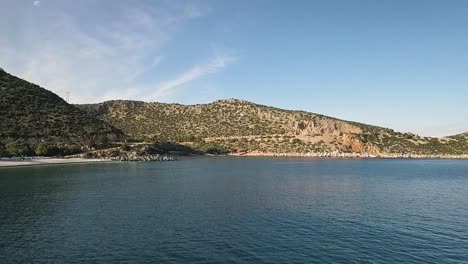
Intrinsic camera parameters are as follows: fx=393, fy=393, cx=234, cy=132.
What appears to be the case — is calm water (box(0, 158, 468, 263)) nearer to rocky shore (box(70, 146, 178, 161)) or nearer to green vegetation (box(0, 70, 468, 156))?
green vegetation (box(0, 70, 468, 156))

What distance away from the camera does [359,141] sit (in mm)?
190125

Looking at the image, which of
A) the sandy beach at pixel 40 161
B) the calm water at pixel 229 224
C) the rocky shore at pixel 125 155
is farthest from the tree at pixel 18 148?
the calm water at pixel 229 224

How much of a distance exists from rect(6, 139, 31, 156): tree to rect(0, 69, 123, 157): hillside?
1268 millimetres

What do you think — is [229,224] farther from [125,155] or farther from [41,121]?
[125,155]

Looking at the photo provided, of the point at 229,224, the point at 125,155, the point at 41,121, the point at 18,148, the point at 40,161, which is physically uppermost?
the point at 41,121

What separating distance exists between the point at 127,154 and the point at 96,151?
10.9 m

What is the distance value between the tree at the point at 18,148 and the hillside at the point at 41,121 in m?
1.27

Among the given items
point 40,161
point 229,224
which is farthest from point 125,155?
point 229,224

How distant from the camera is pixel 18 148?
353ft

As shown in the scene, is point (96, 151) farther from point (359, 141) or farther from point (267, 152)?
point (359, 141)

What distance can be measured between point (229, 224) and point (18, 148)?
93.2m

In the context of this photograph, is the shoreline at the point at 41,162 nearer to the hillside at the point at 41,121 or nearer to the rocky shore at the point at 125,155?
the rocky shore at the point at 125,155

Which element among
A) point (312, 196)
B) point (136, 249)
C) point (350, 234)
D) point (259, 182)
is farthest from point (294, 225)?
point (259, 182)

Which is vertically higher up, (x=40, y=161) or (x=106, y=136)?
(x=106, y=136)
